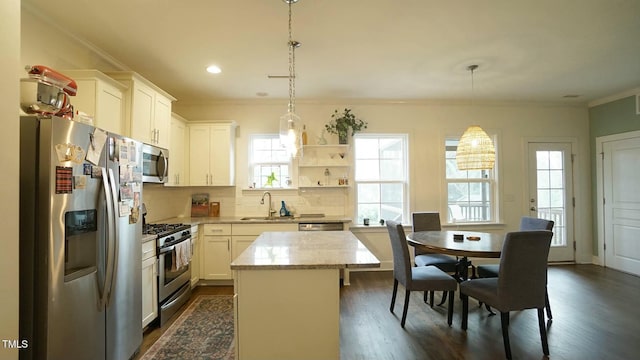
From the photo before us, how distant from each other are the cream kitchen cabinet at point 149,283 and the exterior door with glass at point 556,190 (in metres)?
5.57

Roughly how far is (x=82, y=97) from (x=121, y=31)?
2.22 feet

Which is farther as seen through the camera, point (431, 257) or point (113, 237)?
point (431, 257)

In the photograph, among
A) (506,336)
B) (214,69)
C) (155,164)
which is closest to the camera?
(506,336)

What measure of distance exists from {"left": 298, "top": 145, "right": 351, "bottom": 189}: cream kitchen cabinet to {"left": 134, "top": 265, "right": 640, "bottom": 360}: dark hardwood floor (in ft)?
5.25

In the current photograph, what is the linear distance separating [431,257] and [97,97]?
366 centimetres

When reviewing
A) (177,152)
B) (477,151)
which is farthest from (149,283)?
(477,151)

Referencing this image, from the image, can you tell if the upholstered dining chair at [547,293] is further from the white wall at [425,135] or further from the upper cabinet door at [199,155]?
the upper cabinet door at [199,155]

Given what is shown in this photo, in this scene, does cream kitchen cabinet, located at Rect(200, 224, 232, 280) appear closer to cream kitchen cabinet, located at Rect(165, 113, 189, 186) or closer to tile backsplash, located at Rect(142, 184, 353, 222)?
tile backsplash, located at Rect(142, 184, 353, 222)

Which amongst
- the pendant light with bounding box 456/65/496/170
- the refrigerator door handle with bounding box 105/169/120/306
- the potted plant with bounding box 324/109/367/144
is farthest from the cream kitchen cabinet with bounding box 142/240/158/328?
the pendant light with bounding box 456/65/496/170

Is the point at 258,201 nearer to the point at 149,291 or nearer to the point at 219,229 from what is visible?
the point at 219,229

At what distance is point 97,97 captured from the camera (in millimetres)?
2266

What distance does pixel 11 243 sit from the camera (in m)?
1.22

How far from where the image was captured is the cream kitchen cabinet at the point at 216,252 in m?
3.63

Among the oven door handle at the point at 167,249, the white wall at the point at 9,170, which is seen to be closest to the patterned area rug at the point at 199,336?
the oven door handle at the point at 167,249
